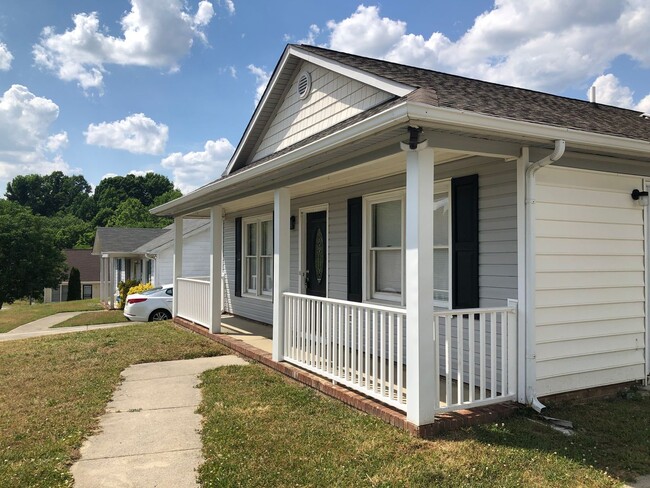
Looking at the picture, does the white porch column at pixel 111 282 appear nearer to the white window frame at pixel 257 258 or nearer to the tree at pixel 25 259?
the white window frame at pixel 257 258

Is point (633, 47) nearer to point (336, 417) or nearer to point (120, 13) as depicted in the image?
point (336, 417)

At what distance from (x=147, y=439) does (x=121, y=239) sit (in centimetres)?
2216

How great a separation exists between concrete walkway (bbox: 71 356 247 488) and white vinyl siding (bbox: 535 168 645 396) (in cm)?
331

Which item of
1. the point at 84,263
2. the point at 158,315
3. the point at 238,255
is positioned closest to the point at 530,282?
the point at 238,255

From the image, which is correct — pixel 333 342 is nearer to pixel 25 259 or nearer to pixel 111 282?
pixel 111 282

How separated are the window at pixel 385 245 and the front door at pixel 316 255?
1.35 metres

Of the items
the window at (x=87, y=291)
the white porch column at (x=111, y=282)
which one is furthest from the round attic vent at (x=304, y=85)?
the window at (x=87, y=291)

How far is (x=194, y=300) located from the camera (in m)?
10.4

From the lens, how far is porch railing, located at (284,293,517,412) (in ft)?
14.1

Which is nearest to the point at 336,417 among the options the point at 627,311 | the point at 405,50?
the point at 627,311

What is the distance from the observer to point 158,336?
9.71m

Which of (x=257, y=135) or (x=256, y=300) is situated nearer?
(x=257, y=135)

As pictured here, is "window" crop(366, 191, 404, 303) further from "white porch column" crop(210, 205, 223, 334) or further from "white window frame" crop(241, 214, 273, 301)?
"white window frame" crop(241, 214, 273, 301)

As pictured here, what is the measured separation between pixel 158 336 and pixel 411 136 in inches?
296
